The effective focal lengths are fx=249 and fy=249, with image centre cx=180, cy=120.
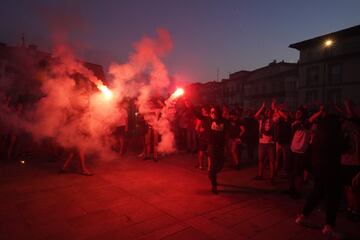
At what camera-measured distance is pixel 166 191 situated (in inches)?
242

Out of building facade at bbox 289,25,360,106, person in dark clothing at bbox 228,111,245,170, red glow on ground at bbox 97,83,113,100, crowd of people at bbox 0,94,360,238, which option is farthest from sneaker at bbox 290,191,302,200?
building facade at bbox 289,25,360,106

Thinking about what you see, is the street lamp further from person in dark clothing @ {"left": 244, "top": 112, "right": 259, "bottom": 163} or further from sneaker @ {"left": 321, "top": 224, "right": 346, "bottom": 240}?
sneaker @ {"left": 321, "top": 224, "right": 346, "bottom": 240}

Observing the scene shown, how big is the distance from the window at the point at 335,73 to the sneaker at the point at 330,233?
32.6 meters

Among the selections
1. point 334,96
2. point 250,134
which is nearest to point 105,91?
point 250,134

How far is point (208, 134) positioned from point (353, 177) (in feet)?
10.2

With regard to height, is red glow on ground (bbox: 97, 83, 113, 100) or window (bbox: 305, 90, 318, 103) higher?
window (bbox: 305, 90, 318, 103)

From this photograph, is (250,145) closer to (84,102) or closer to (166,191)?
(166,191)

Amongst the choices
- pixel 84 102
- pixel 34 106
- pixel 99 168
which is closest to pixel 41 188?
pixel 99 168

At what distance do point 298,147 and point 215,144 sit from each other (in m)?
1.94

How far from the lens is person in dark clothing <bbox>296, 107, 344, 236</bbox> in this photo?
4156 mm

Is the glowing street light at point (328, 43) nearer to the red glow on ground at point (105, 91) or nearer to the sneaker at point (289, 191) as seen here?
the red glow on ground at point (105, 91)

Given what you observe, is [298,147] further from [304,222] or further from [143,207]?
[143,207]

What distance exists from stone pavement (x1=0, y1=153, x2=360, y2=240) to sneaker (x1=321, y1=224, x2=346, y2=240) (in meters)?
0.16

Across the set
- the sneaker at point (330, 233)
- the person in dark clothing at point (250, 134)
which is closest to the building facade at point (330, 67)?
the person in dark clothing at point (250, 134)
